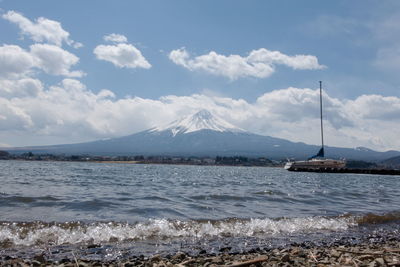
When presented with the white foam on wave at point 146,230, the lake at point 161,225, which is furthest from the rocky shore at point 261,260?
the white foam on wave at point 146,230

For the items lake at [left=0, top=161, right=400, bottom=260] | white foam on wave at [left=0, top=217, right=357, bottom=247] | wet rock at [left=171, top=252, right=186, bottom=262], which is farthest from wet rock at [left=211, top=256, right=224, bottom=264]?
white foam on wave at [left=0, top=217, right=357, bottom=247]

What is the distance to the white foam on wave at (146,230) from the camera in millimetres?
8734

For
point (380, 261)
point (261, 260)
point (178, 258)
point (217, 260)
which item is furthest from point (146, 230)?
point (380, 261)

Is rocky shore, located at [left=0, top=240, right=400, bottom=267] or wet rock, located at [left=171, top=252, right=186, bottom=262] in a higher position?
rocky shore, located at [left=0, top=240, right=400, bottom=267]

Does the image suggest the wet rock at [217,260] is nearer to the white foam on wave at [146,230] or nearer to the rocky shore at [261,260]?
the rocky shore at [261,260]

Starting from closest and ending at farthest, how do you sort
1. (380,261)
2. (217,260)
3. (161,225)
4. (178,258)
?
1. (380,261)
2. (217,260)
3. (178,258)
4. (161,225)

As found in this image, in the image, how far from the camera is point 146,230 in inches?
388

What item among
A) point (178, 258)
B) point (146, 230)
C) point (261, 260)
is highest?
point (261, 260)

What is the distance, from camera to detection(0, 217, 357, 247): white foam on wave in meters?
8.73

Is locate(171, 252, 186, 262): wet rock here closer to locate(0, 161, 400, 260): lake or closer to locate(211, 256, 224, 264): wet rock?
locate(211, 256, 224, 264): wet rock

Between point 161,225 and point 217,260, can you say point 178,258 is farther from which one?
point 161,225

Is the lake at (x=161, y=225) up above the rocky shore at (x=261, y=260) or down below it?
below

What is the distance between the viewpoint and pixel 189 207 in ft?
48.5

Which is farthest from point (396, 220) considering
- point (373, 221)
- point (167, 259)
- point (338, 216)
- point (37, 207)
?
point (37, 207)
